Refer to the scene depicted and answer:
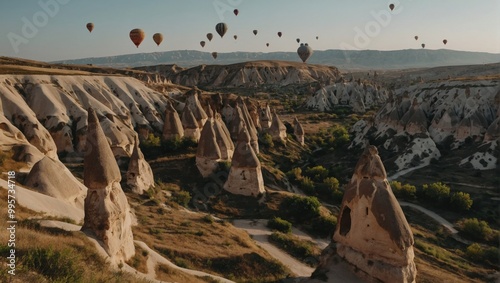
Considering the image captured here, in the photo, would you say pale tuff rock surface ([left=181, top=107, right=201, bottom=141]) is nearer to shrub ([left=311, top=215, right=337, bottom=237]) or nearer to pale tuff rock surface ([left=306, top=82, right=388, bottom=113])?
shrub ([left=311, top=215, right=337, bottom=237])

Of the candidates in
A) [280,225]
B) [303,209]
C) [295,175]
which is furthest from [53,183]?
[295,175]

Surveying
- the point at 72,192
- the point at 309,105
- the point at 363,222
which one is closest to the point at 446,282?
the point at 363,222

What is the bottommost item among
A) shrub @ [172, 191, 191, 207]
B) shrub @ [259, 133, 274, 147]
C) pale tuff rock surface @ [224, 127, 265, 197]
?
shrub @ [172, 191, 191, 207]

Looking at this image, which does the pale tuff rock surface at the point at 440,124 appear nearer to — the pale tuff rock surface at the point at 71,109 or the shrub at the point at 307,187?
the shrub at the point at 307,187

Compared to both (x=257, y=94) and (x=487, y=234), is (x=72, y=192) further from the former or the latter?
(x=257, y=94)

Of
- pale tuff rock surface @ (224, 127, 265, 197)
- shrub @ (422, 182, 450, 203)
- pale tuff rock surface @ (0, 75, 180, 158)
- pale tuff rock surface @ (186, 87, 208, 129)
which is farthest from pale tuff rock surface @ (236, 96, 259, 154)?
shrub @ (422, 182, 450, 203)

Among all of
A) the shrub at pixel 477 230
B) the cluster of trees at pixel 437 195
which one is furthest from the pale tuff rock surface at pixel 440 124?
the shrub at pixel 477 230

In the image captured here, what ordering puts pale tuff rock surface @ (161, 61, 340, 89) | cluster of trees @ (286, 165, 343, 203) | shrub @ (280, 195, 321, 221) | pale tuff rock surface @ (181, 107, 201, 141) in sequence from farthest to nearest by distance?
pale tuff rock surface @ (161, 61, 340, 89) < pale tuff rock surface @ (181, 107, 201, 141) < cluster of trees @ (286, 165, 343, 203) < shrub @ (280, 195, 321, 221)
